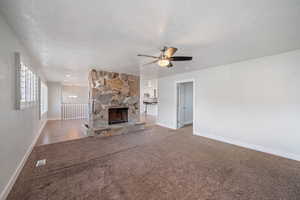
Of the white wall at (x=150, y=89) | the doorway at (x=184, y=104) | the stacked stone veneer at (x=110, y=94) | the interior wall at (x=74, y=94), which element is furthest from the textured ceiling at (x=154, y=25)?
the white wall at (x=150, y=89)

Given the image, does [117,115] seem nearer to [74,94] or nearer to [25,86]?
[25,86]

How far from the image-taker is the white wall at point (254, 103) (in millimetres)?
2736

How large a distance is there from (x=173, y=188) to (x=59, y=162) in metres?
2.32

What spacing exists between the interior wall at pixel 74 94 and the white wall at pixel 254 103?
24.3ft

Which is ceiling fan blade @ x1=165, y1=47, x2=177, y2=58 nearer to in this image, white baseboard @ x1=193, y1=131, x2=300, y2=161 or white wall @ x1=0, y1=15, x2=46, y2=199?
white wall @ x1=0, y1=15, x2=46, y2=199

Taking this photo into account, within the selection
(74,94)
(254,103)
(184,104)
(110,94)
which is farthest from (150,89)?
(254,103)

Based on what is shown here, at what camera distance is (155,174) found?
2.14 metres

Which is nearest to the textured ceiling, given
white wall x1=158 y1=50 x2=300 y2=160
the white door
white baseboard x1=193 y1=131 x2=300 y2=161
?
white wall x1=158 y1=50 x2=300 y2=160

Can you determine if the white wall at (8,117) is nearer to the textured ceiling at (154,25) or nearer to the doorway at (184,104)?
the textured ceiling at (154,25)

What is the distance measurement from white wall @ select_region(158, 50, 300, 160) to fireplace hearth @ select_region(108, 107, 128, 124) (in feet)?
9.40

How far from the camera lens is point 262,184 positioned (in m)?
1.92

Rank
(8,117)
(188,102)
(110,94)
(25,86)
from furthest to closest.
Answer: (188,102) → (110,94) → (25,86) → (8,117)

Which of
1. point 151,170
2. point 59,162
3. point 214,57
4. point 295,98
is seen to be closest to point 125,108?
point 59,162

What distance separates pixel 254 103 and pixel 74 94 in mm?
9362
